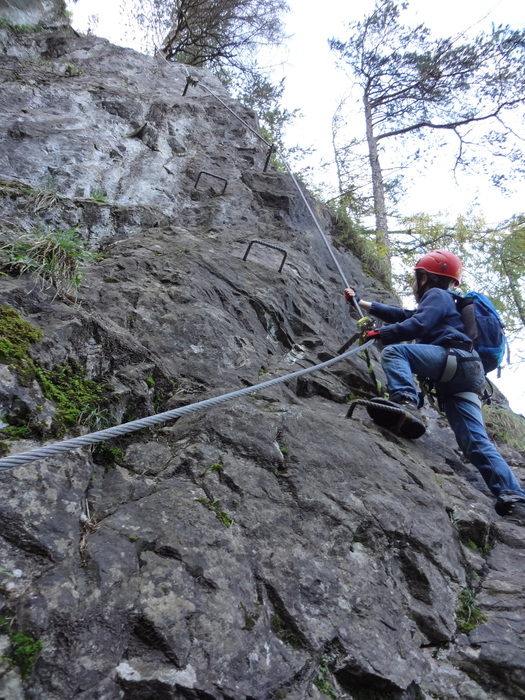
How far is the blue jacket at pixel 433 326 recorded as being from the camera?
4.34 m

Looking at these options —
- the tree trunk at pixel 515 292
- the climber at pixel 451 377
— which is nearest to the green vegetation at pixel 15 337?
the climber at pixel 451 377

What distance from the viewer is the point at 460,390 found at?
4371 millimetres

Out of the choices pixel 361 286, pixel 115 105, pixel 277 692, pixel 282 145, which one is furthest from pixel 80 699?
pixel 282 145

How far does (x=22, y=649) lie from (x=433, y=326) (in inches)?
155

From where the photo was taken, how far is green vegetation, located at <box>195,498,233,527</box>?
2.42 metres

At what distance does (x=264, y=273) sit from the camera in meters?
5.33

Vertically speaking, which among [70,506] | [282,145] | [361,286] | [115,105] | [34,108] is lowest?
[70,506]

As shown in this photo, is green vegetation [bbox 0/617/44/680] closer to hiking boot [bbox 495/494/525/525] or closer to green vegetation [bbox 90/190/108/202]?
hiking boot [bbox 495/494/525/525]

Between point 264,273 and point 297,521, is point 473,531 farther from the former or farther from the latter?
point 264,273

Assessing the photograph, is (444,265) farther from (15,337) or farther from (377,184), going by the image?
(377,184)

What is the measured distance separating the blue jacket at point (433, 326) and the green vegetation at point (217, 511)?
101 inches

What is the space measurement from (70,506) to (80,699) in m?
0.77

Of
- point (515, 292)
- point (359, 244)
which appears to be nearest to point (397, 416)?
point (359, 244)

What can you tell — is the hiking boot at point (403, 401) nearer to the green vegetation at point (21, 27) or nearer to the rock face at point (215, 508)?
the rock face at point (215, 508)
